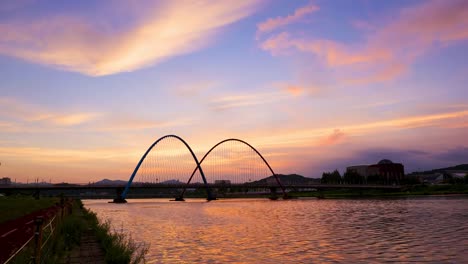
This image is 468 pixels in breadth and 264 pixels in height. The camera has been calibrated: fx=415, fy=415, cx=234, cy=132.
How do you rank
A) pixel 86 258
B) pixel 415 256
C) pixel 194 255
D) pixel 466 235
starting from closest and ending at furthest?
pixel 86 258 < pixel 415 256 < pixel 194 255 < pixel 466 235

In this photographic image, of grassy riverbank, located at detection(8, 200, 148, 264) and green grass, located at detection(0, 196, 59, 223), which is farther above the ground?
green grass, located at detection(0, 196, 59, 223)

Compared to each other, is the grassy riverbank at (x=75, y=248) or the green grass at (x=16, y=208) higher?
the green grass at (x=16, y=208)

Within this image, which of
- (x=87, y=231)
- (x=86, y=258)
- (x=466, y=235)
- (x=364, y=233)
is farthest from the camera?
(x=364, y=233)

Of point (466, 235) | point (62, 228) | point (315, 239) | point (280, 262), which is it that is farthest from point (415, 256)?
point (62, 228)

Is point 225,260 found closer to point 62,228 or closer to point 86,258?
point 86,258

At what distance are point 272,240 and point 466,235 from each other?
15390 mm

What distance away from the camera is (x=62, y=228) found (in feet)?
86.6

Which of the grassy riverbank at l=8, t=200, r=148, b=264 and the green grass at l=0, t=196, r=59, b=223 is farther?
the green grass at l=0, t=196, r=59, b=223

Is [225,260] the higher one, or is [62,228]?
[62,228]

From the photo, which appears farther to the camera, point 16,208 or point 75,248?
point 16,208

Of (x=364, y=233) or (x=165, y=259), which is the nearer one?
(x=165, y=259)

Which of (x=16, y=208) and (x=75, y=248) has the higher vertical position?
(x=16, y=208)

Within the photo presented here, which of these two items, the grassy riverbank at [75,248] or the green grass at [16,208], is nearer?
the grassy riverbank at [75,248]

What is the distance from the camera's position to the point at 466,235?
3294 cm
